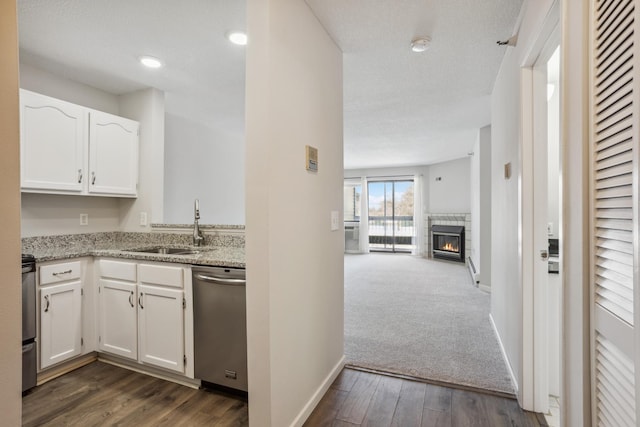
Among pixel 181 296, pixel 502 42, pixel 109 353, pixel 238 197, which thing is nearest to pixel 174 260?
pixel 181 296

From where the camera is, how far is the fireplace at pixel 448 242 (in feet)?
24.0

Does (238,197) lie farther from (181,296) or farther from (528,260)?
(528,260)

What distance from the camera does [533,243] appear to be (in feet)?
6.12

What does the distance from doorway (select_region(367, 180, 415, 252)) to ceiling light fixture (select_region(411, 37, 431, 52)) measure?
6.70m

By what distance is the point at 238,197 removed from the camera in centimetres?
515

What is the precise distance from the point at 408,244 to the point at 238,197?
5459 mm

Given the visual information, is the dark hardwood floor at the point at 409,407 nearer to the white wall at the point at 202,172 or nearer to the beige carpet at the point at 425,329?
the beige carpet at the point at 425,329

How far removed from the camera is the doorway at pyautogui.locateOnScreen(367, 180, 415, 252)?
8.80m

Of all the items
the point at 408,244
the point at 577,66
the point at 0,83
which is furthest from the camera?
the point at 408,244

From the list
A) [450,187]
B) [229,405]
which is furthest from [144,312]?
[450,187]

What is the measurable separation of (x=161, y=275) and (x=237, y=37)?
1.77m

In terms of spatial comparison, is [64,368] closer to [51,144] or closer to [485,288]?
[51,144]

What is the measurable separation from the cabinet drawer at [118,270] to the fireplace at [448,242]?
22.3 ft

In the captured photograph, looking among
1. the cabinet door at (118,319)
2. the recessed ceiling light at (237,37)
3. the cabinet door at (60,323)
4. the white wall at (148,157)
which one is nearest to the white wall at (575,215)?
the recessed ceiling light at (237,37)
